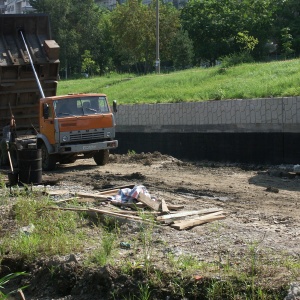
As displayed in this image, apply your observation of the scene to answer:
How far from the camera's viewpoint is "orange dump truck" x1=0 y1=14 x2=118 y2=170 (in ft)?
65.0

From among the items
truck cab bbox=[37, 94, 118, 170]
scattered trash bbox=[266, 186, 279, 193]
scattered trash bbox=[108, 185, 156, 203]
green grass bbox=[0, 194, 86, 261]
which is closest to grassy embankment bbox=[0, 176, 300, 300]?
green grass bbox=[0, 194, 86, 261]

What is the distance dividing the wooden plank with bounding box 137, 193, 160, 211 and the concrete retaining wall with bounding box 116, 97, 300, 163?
8311mm

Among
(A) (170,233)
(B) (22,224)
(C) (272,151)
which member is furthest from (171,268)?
(C) (272,151)

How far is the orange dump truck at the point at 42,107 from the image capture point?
19812 mm

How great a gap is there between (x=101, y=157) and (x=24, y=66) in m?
3.66

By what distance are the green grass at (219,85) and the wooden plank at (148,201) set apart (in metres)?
10.9

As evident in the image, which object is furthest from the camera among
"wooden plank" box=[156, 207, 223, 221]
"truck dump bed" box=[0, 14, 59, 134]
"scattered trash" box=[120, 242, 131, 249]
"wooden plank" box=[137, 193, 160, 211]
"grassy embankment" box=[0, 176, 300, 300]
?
"truck dump bed" box=[0, 14, 59, 134]

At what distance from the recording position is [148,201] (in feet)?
39.2

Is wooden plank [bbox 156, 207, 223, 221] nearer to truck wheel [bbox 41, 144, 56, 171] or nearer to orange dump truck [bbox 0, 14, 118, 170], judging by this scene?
orange dump truck [bbox 0, 14, 118, 170]

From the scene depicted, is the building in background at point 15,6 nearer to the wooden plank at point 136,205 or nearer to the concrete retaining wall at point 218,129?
the concrete retaining wall at point 218,129

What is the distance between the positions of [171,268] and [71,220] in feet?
10.9

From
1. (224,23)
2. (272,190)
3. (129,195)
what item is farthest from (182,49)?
(129,195)

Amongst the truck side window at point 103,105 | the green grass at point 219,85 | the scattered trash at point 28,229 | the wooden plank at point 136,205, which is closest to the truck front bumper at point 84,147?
the truck side window at point 103,105

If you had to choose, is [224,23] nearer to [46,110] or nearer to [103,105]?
[103,105]
